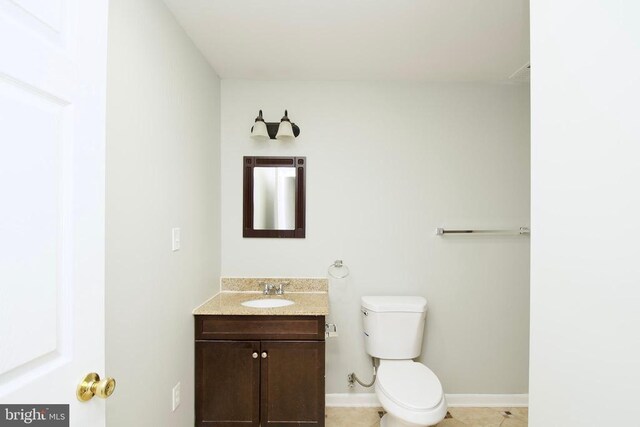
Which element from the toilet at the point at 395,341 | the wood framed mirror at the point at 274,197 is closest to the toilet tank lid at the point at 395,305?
the toilet at the point at 395,341

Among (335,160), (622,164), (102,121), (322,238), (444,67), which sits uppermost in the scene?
(444,67)

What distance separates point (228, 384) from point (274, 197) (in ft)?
4.26

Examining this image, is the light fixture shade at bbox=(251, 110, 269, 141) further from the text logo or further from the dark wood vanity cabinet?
the text logo

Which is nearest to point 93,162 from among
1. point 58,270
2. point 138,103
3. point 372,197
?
point 58,270

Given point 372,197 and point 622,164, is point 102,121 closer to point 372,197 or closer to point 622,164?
point 622,164

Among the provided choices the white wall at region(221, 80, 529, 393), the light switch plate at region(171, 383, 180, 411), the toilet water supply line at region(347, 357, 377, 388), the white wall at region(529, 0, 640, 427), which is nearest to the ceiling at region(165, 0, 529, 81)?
the white wall at region(221, 80, 529, 393)

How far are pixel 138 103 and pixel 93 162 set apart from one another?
2.43 ft

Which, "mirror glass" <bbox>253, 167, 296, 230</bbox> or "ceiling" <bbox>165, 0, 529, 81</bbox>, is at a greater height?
"ceiling" <bbox>165, 0, 529, 81</bbox>

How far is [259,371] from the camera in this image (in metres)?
2.01

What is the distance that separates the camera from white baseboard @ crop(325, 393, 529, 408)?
251 cm

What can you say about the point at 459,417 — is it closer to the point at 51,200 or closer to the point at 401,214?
the point at 401,214

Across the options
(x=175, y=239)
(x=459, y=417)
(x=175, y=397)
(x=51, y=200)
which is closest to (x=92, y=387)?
(x=51, y=200)

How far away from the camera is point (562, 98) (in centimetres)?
83

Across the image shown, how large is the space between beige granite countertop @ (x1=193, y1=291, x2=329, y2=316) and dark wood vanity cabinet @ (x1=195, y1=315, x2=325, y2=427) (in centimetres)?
4
